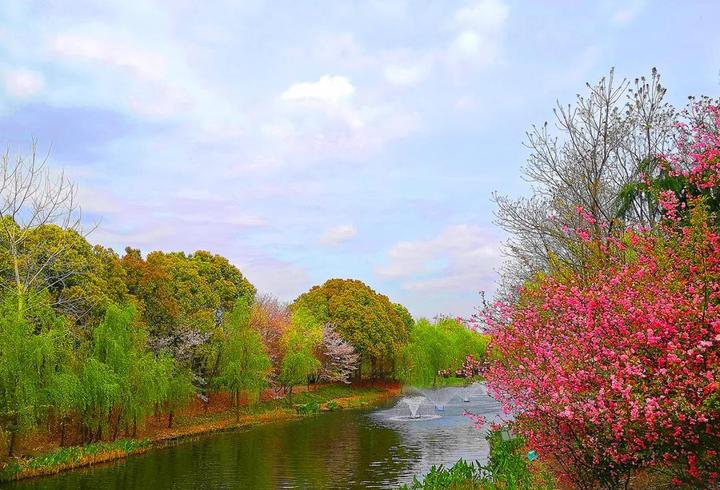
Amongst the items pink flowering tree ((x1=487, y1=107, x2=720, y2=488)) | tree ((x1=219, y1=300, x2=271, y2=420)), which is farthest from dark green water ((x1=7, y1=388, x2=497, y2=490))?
pink flowering tree ((x1=487, y1=107, x2=720, y2=488))

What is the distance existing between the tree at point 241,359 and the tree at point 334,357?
15795 mm

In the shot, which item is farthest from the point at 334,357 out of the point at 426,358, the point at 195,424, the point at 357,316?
the point at 195,424

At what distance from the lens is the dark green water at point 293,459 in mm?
19984

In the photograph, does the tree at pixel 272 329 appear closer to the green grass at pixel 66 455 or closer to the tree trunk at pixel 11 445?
the green grass at pixel 66 455

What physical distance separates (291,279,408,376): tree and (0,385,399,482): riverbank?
4.04m

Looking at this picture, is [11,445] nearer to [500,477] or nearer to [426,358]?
[500,477]

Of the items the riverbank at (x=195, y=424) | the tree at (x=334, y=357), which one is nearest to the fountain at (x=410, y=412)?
the riverbank at (x=195, y=424)

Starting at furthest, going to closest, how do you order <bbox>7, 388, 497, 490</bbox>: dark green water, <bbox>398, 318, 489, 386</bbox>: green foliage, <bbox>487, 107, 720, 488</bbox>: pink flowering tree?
<bbox>398, 318, 489, 386</bbox>: green foliage < <bbox>7, 388, 497, 490</bbox>: dark green water < <bbox>487, 107, 720, 488</bbox>: pink flowering tree

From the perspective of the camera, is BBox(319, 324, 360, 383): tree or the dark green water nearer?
the dark green water

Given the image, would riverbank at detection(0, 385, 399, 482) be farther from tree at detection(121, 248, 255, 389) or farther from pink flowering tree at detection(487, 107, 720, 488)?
pink flowering tree at detection(487, 107, 720, 488)

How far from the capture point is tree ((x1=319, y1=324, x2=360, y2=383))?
5419 centimetres

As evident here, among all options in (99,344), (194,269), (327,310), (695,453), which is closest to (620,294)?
(695,453)

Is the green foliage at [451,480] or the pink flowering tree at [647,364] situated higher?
the pink flowering tree at [647,364]

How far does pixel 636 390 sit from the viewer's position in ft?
21.6
